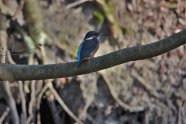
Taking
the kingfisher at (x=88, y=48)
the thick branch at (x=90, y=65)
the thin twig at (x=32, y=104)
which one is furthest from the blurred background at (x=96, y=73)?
the thick branch at (x=90, y=65)

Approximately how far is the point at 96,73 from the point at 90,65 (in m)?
3.00

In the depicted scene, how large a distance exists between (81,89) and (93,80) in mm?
164

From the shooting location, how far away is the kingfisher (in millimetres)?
3819

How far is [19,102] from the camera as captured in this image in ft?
20.9

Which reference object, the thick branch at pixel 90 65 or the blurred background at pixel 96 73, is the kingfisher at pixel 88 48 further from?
the blurred background at pixel 96 73

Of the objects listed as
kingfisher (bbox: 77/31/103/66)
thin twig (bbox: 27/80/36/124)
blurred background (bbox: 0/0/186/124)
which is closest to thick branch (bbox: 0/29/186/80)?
kingfisher (bbox: 77/31/103/66)

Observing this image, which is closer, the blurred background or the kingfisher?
the kingfisher

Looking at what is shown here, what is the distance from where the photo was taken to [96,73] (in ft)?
21.9

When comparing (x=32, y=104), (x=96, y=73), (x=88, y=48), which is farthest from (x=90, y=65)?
(x=96, y=73)

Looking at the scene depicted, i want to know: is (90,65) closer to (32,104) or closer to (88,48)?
(88,48)

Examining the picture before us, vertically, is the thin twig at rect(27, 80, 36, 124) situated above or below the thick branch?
above

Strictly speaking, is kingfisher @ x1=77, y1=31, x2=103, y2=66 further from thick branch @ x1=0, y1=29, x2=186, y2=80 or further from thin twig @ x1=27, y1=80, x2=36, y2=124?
thin twig @ x1=27, y1=80, x2=36, y2=124

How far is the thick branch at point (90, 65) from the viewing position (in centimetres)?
349

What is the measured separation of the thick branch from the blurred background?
2.29 metres
